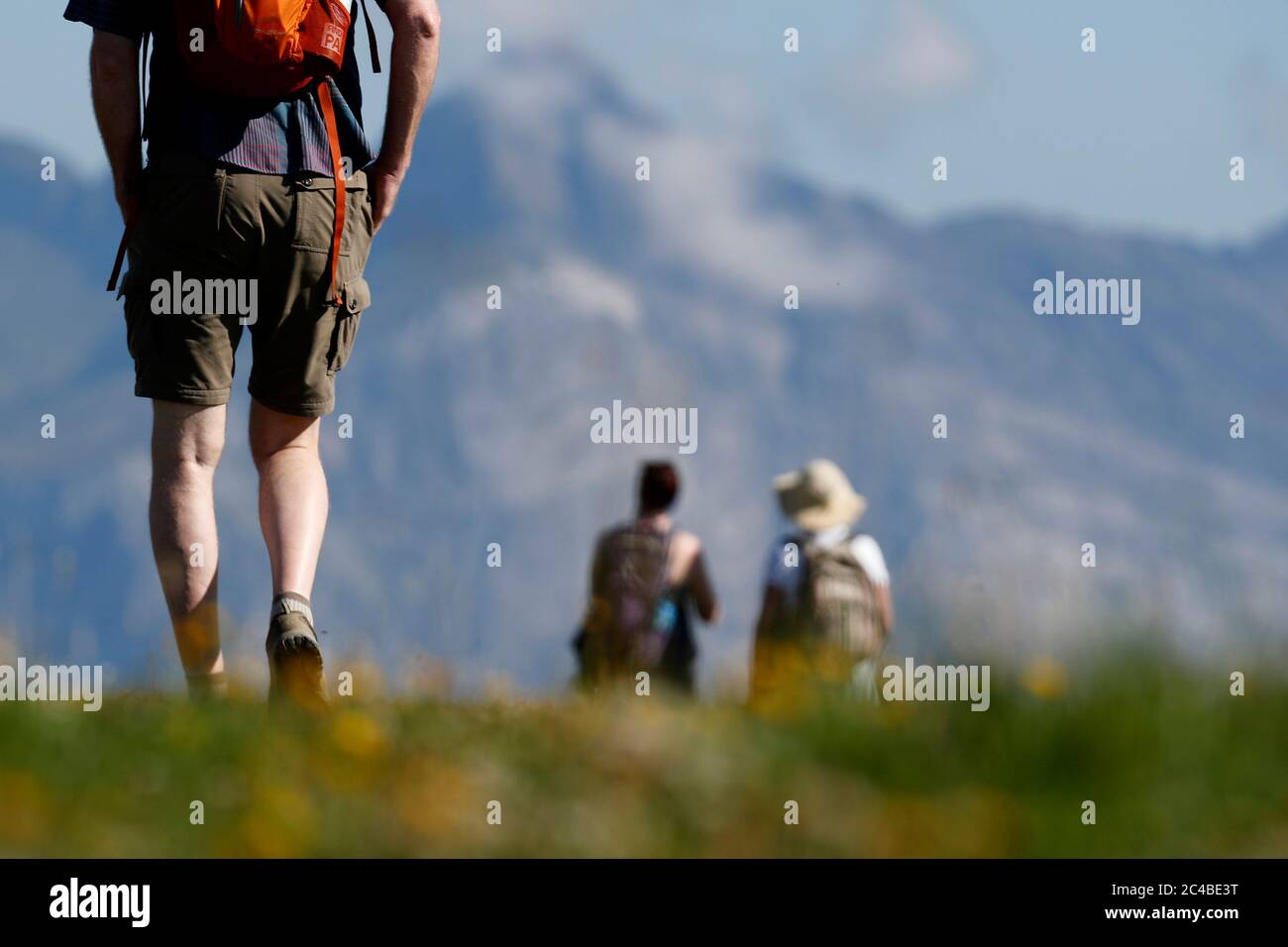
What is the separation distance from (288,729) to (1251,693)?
2.11m

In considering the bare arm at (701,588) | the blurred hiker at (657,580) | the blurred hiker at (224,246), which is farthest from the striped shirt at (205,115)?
the bare arm at (701,588)

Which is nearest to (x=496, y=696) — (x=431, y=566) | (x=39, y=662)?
(x=431, y=566)

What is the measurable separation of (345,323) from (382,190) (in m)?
0.50

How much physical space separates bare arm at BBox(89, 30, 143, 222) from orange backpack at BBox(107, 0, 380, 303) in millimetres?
123

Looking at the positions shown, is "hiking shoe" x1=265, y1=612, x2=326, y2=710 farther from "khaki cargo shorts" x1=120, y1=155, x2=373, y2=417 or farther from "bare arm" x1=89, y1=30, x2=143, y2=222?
"bare arm" x1=89, y1=30, x2=143, y2=222

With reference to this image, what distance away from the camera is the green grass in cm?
302

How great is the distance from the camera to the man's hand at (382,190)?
5.60 meters

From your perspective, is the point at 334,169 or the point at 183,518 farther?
the point at 334,169

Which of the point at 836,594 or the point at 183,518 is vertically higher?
the point at 183,518

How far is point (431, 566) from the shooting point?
460cm

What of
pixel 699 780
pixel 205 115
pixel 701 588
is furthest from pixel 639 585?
pixel 699 780

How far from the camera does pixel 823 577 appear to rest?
6.54 meters

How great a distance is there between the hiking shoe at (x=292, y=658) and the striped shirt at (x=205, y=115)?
1.31 meters

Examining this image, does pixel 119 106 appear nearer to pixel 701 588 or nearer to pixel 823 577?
pixel 823 577
